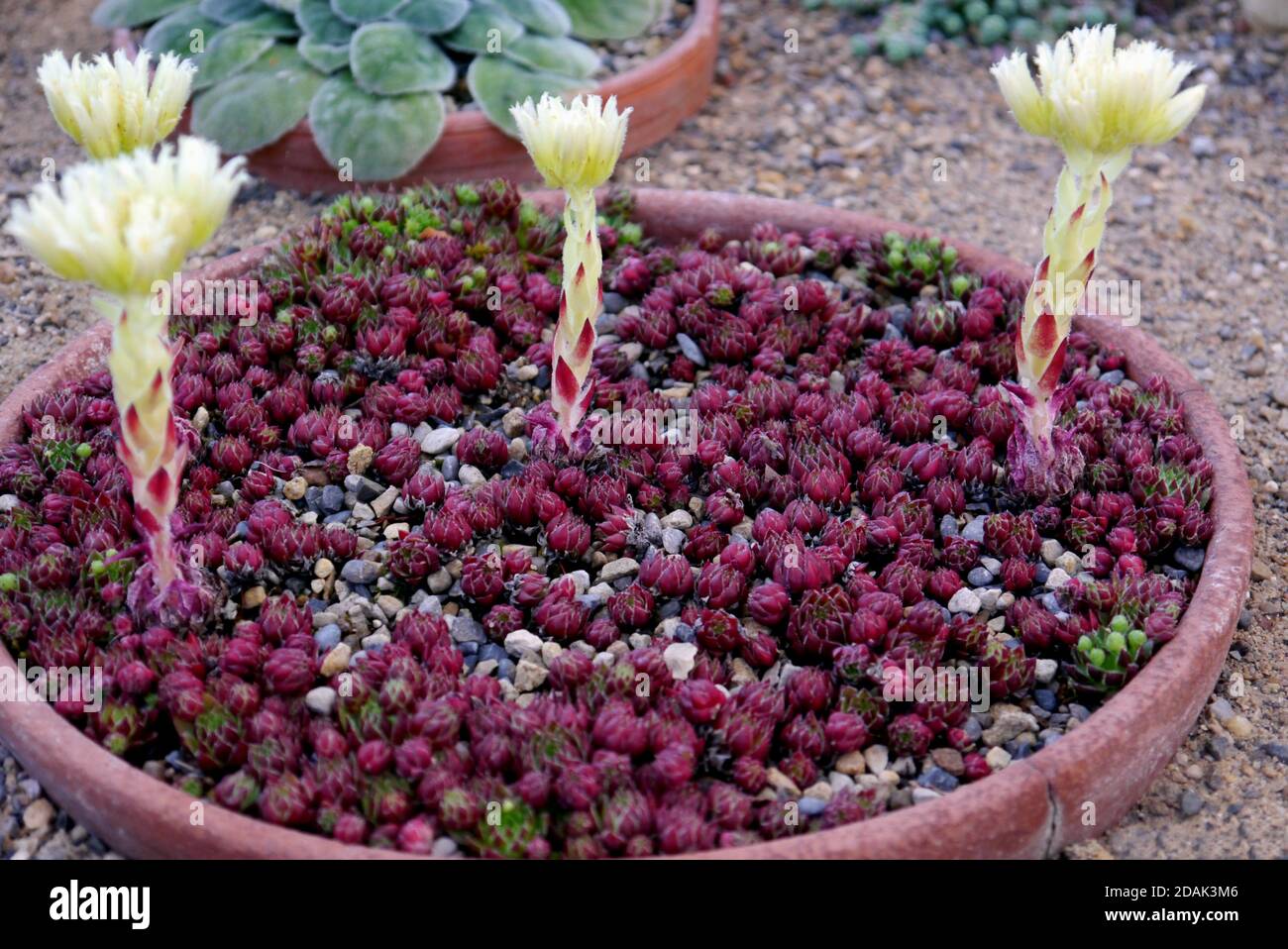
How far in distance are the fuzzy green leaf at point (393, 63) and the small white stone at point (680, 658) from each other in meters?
2.41

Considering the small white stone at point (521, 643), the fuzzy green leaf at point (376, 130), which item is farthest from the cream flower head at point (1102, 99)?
the fuzzy green leaf at point (376, 130)

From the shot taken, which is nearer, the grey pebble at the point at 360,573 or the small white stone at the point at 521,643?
the small white stone at the point at 521,643

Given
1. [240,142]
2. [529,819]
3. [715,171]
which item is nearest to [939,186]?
[715,171]

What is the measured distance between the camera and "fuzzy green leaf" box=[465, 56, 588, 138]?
4.34m

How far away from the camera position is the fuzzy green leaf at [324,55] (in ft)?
14.3

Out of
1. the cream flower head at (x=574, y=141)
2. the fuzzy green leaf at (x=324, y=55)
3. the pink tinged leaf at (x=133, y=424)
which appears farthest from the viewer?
the fuzzy green leaf at (x=324, y=55)

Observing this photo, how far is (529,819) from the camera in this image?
2.25m

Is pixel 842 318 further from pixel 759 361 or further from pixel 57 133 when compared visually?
pixel 57 133

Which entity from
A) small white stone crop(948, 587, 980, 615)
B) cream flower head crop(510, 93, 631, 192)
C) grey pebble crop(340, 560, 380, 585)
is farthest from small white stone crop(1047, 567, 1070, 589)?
grey pebble crop(340, 560, 380, 585)

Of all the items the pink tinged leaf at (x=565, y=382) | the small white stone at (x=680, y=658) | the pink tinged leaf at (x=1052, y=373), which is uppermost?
the pink tinged leaf at (x=1052, y=373)

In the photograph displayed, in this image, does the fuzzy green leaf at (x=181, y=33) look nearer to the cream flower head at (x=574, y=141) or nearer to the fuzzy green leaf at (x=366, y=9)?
the fuzzy green leaf at (x=366, y=9)

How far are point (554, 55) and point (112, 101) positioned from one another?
6.88ft
